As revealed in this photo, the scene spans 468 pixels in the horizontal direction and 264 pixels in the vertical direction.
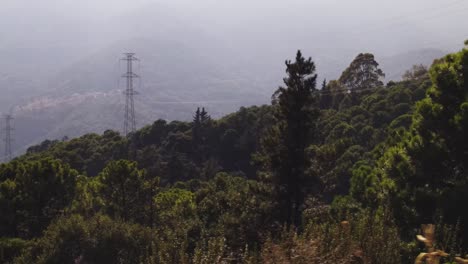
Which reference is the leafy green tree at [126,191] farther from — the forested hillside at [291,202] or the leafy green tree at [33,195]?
the leafy green tree at [33,195]

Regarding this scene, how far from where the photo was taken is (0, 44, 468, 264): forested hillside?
4.61 metres

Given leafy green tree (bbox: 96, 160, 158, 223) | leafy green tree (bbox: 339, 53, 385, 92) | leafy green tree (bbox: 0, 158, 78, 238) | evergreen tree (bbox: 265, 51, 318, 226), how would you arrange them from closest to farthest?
1. evergreen tree (bbox: 265, 51, 318, 226)
2. leafy green tree (bbox: 0, 158, 78, 238)
3. leafy green tree (bbox: 96, 160, 158, 223)
4. leafy green tree (bbox: 339, 53, 385, 92)

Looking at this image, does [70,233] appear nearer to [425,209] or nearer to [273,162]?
[273,162]

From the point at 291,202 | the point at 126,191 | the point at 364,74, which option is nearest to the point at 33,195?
the point at 126,191

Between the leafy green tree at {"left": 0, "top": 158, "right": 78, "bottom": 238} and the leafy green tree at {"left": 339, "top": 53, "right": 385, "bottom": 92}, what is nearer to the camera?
the leafy green tree at {"left": 0, "top": 158, "right": 78, "bottom": 238}

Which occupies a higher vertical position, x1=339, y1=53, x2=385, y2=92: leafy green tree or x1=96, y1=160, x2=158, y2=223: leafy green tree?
x1=339, y1=53, x2=385, y2=92: leafy green tree

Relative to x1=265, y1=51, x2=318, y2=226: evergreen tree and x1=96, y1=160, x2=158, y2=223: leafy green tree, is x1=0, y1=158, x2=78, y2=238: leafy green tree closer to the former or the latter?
x1=96, y1=160, x2=158, y2=223: leafy green tree

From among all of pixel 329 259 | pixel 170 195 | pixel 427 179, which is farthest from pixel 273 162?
pixel 329 259

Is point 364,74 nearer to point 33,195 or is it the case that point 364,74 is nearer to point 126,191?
point 126,191

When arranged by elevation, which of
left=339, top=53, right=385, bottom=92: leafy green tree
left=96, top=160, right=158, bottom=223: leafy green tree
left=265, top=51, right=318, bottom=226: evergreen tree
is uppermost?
left=339, top=53, right=385, bottom=92: leafy green tree

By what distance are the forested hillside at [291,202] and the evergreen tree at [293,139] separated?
4 cm

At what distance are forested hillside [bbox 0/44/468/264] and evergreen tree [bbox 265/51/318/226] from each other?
43mm

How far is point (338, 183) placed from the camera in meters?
38.3


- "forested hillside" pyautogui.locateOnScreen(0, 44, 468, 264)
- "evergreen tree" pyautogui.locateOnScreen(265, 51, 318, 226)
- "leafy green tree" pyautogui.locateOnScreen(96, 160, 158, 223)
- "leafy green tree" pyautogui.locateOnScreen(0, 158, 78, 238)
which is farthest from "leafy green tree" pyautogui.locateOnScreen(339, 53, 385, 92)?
"leafy green tree" pyautogui.locateOnScreen(0, 158, 78, 238)
